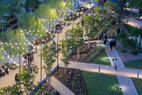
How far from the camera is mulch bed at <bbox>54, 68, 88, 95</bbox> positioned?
98.3ft

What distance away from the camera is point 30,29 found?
134 ft

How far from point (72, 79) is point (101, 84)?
341 centimetres

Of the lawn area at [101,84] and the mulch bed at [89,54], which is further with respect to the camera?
the mulch bed at [89,54]

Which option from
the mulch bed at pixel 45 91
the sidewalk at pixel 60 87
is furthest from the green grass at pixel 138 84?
the mulch bed at pixel 45 91

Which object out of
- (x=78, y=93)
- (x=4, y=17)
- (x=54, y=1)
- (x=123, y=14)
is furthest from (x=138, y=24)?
(x=78, y=93)

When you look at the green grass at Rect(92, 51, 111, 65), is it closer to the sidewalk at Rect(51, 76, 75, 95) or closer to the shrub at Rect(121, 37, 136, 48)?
the shrub at Rect(121, 37, 136, 48)

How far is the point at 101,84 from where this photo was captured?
31.0m

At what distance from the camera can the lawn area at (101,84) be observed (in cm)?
2955

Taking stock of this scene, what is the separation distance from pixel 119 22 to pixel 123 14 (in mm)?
1522

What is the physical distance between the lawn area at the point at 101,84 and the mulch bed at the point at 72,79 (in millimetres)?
585

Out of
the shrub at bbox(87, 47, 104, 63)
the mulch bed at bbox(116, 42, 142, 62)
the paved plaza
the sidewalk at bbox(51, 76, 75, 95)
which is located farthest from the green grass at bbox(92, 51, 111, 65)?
the sidewalk at bbox(51, 76, 75, 95)

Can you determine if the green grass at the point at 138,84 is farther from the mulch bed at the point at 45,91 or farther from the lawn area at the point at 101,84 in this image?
the mulch bed at the point at 45,91

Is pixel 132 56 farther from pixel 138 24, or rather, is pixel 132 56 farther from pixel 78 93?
pixel 138 24

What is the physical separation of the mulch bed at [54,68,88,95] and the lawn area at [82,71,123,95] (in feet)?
1.92
